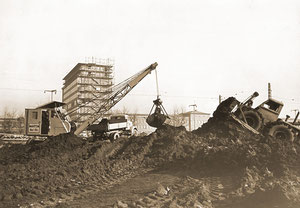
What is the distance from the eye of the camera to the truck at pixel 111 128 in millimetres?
19656

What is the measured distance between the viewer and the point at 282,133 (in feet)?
44.1

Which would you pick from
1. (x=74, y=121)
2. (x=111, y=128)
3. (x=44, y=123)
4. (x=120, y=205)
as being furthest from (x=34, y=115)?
(x=120, y=205)

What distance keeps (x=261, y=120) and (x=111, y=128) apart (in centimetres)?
1005

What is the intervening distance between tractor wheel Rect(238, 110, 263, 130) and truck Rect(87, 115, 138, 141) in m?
9.11

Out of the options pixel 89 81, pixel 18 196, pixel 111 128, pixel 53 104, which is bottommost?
pixel 18 196

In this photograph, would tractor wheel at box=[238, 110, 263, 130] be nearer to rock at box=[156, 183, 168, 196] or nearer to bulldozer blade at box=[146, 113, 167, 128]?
bulldozer blade at box=[146, 113, 167, 128]

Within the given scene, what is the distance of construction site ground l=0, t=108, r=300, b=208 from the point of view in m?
6.28

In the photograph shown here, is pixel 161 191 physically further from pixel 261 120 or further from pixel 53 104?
pixel 53 104

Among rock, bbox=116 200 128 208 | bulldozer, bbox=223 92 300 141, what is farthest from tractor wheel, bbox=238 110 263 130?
rock, bbox=116 200 128 208

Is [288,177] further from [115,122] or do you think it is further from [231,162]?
[115,122]

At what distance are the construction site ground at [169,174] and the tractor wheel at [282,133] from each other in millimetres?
1914

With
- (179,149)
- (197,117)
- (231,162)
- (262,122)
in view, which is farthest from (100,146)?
(197,117)

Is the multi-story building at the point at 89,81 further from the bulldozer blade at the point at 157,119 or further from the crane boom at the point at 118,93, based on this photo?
the bulldozer blade at the point at 157,119

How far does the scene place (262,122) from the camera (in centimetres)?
1378
